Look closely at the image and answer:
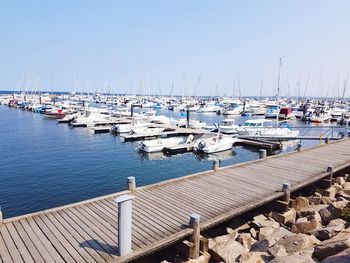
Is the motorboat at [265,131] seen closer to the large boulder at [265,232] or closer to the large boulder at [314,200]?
the large boulder at [314,200]

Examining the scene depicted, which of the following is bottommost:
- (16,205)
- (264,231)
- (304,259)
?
(16,205)

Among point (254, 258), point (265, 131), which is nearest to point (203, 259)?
point (254, 258)

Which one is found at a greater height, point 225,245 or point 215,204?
point 215,204

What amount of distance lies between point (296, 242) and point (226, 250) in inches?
82.9

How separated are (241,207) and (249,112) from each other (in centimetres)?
7176

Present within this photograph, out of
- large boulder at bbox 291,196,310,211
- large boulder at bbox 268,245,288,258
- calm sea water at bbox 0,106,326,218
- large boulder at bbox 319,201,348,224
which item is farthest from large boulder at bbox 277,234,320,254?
calm sea water at bbox 0,106,326,218

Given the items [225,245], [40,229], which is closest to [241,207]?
[225,245]

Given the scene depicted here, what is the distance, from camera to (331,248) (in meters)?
7.40

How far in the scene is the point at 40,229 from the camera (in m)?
8.06

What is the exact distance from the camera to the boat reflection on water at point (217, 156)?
1088 inches

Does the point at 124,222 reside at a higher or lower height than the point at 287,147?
higher

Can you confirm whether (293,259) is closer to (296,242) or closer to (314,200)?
(296,242)

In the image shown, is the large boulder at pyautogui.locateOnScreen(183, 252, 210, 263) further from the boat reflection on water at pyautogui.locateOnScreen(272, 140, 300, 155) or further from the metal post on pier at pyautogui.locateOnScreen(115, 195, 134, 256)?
the boat reflection on water at pyautogui.locateOnScreen(272, 140, 300, 155)

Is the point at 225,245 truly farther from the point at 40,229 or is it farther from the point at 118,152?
the point at 118,152
